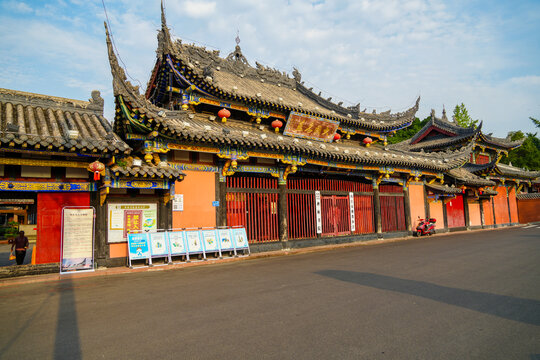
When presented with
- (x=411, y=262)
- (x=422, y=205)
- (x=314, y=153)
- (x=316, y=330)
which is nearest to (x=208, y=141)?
(x=314, y=153)

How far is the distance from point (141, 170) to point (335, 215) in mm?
8758

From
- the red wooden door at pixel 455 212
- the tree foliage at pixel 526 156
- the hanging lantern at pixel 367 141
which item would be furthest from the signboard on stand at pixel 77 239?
the tree foliage at pixel 526 156

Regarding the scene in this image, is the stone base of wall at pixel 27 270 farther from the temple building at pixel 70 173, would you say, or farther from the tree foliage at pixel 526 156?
the tree foliage at pixel 526 156

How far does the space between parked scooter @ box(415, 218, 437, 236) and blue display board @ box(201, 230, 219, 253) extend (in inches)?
488

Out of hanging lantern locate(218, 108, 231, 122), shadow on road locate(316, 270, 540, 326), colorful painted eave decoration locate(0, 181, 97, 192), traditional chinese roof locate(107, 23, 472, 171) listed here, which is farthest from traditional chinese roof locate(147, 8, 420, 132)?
shadow on road locate(316, 270, 540, 326)

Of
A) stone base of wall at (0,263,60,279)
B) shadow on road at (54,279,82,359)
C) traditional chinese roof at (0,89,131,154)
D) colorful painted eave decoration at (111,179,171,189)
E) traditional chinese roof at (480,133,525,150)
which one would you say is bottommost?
shadow on road at (54,279,82,359)

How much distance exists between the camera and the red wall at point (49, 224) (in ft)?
27.1

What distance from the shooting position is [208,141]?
33.9 feet

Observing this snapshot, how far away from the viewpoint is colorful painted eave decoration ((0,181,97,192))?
784 cm

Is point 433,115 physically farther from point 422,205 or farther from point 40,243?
point 40,243

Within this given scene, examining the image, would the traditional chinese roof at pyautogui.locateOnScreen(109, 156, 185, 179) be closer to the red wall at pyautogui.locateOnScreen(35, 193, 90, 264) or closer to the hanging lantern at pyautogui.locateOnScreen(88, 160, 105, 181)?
the hanging lantern at pyautogui.locateOnScreen(88, 160, 105, 181)

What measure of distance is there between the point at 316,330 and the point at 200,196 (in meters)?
7.52

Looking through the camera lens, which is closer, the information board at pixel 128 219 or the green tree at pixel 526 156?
the information board at pixel 128 219

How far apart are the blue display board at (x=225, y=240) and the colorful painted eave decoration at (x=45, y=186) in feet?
12.6
